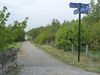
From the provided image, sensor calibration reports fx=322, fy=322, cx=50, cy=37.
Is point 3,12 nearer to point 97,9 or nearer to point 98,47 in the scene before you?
point 98,47

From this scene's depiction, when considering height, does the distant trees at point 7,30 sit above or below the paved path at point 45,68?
above

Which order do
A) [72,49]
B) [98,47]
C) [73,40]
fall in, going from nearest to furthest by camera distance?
[98,47]
[72,49]
[73,40]

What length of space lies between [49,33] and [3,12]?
5320cm

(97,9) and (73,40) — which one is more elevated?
(97,9)

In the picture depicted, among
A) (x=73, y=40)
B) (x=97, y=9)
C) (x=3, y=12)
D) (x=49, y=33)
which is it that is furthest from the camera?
(x=49, y=33)

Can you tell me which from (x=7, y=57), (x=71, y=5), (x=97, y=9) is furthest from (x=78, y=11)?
(x=97, y=9)

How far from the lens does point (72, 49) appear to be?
3419cm

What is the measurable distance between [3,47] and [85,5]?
7.23m

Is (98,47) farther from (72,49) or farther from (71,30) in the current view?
(71,30)

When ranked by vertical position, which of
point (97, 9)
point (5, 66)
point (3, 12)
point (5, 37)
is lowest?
point (5, 66)

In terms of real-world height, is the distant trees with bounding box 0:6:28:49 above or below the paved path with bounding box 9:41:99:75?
above

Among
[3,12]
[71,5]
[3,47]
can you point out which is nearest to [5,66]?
[3,47]

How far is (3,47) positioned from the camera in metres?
17.8

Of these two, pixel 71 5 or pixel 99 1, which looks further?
pixel 99 1
